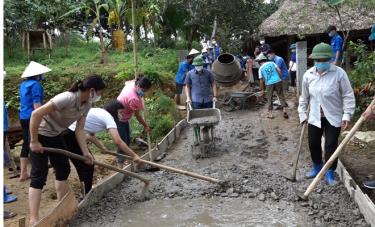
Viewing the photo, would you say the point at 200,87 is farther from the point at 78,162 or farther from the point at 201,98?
the point at 78,162

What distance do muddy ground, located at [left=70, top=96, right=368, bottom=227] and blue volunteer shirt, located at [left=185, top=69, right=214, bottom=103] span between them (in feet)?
3.49

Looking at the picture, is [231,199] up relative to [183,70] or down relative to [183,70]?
down

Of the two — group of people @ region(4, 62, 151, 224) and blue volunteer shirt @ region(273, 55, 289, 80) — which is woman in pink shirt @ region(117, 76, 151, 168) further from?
blue volunteer shirt @ region(273, 55, 289, 80)

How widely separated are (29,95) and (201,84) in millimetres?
3239

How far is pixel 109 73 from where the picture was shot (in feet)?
41.9

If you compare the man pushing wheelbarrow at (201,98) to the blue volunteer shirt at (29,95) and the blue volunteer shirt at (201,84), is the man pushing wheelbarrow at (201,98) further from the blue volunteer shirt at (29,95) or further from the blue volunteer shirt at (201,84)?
the blue volunteer shirt at (29,95)

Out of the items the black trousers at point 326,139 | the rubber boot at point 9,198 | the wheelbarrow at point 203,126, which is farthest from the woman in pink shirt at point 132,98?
the black trousers at point 326,139

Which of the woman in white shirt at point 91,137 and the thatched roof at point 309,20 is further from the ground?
the thatched roof at point 309,20

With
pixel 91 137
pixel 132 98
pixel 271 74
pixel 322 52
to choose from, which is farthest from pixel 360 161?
pixel 91 137

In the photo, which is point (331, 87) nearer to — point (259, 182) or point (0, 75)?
point (259, 182)

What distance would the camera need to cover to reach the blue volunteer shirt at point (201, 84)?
7754mm

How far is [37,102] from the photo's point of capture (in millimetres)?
5480

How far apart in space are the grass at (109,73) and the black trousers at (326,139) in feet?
13.6

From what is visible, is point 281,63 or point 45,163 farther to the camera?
point 281,63
